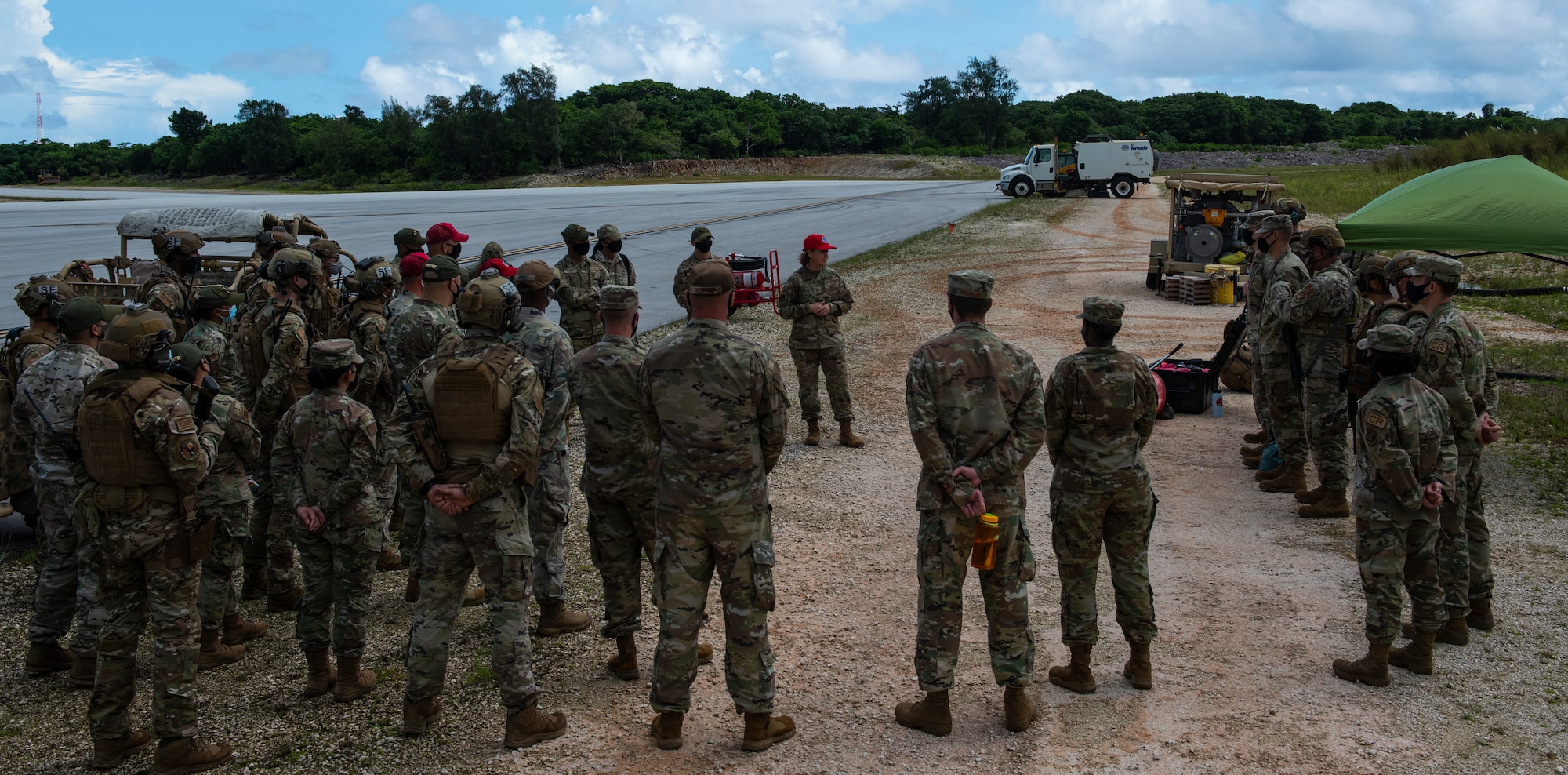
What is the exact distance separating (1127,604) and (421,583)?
3540 millimetres

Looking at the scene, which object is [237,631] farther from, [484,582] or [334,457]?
[484,582]

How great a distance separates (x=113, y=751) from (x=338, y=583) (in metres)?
1.19

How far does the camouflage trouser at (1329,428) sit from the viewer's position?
788 cm

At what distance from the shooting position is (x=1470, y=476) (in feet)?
19.0

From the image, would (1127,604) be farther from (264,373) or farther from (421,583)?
(264,373)

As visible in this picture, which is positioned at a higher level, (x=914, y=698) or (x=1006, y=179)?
(x=1006, y=179)

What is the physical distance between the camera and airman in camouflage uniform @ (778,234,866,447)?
9.58 meters

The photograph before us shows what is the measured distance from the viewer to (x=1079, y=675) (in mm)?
5277

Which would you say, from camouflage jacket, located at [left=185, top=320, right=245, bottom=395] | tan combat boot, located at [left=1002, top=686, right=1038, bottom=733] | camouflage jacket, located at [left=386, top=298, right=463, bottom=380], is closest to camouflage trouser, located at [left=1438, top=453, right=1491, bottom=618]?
tan combat boot, located at [left=1002, top=686, right=1038, bottom=733]

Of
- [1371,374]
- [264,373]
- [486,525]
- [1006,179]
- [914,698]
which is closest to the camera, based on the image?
[486,525]

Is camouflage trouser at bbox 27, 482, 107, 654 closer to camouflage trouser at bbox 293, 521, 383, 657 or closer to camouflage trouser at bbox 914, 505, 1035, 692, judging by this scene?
camouflage trouser at bbox 293, 521, 383, 657

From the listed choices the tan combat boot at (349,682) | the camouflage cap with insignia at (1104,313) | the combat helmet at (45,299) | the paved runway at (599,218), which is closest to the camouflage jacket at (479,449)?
the tan combat boot at (349,682)

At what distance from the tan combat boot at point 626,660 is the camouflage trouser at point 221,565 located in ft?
6.78

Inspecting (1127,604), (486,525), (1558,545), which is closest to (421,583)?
(486,525)
